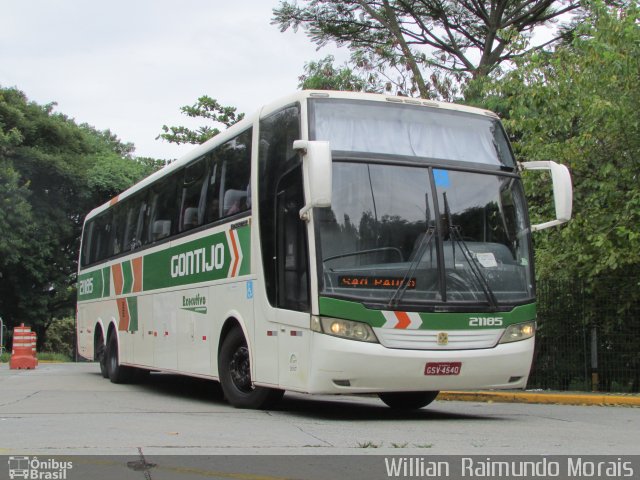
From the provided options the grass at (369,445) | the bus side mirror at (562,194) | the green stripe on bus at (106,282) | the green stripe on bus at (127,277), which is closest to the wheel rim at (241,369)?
the grass at (369,445)

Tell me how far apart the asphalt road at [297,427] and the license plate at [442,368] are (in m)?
0.57

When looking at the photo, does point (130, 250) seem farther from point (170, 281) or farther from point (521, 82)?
point (521, 82)

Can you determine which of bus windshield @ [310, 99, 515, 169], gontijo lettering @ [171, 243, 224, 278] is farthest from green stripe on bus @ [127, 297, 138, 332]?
bus windshield @ [310, 99, 515, 169]

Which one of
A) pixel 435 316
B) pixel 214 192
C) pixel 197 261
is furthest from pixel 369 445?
pixel 197 261

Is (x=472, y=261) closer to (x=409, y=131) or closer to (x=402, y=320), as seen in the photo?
(x=402, y=320)

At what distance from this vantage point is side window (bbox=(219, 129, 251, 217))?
1074 cm

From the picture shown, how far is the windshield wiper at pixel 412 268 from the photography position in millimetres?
9031

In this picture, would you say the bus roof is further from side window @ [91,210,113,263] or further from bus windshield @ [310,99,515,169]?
side window @ [91,210,113,263]

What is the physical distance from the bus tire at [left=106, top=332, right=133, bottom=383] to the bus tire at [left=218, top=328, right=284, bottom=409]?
5.94 metres

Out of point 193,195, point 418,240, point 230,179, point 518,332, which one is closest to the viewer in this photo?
point 418,240

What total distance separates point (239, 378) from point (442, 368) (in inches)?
116

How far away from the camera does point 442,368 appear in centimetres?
Result: 919

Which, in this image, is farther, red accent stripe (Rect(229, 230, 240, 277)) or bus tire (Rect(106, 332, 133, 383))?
bus tire (Rect(106, 332, 133, 383))

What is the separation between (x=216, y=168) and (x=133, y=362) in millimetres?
5249
